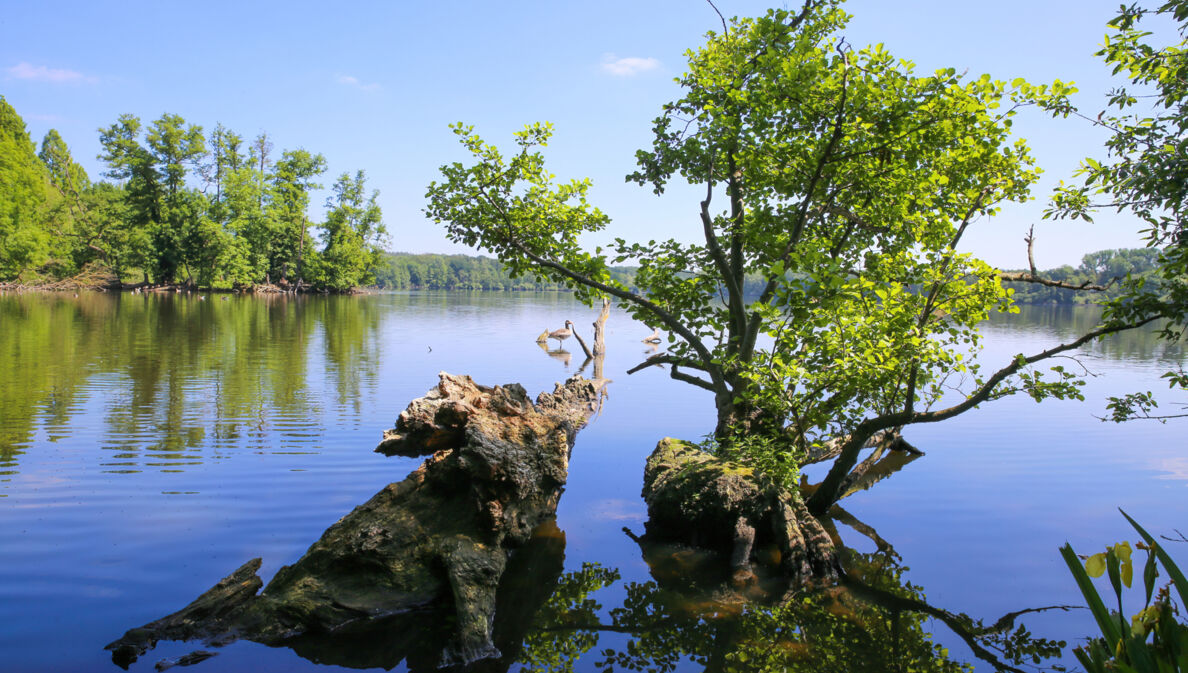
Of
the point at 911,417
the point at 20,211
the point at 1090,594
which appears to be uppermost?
the point at 20,211

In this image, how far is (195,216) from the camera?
236ft

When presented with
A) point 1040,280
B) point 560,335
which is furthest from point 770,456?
point 560,335

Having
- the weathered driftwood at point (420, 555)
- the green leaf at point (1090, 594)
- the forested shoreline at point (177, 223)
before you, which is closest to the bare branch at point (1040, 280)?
the weathered driftwood at point (420, 555)

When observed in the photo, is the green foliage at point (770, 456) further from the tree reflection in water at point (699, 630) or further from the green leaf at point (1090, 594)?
the green leaf at point (1090, 594)

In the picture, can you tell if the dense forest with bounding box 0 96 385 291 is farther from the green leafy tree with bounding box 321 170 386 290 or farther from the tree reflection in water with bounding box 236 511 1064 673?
the tree reflection in water with bounding box 236 511 1064 673

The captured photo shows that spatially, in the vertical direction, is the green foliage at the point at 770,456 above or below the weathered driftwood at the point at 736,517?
above

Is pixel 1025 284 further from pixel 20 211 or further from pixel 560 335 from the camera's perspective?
pixel 20 211

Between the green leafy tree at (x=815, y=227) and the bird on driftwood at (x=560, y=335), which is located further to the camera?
the bird on driftwood at (x=560, y=335)

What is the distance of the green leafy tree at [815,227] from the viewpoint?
7.93 metres

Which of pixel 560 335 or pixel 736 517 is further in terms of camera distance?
pixel 560 335

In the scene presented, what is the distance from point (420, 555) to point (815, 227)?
24.0ft

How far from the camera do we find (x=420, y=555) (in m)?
7.06

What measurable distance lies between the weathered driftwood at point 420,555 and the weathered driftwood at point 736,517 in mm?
1931

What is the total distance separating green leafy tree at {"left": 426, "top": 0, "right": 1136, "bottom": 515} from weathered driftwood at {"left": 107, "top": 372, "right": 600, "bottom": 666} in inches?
114
